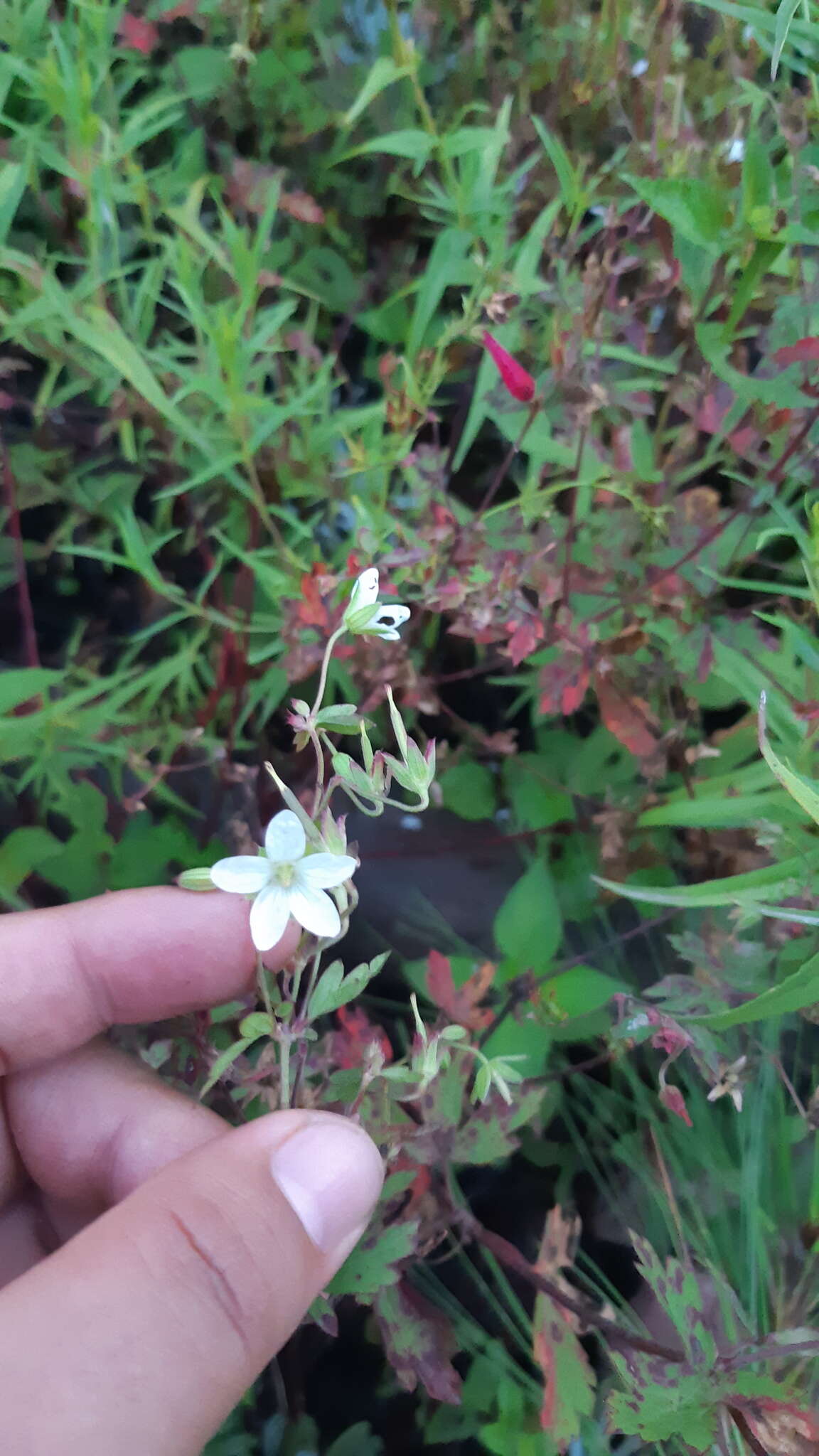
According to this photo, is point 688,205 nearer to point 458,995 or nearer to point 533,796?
point 533,796

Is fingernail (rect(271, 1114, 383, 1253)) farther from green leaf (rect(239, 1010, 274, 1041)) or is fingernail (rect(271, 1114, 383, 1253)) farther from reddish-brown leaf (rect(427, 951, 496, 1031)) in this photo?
reddish-brown leaf (rect(427, 951, 496, 1031))

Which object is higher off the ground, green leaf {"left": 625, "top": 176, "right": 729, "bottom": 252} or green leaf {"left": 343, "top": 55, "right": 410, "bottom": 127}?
green leaf {"left": 343, "top": 55, "right": 410, "bottom": 127}

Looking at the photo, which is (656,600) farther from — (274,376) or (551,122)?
(551,122)

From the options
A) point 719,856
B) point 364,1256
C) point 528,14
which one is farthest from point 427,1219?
point 528,14

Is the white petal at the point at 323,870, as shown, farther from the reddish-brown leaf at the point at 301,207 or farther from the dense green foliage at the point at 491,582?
the reddish-brown leaf at the point at 301,207

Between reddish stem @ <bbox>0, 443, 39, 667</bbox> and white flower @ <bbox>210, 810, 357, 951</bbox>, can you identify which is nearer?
white flower @ <bbox>210, 810, 357, 951</bbox>

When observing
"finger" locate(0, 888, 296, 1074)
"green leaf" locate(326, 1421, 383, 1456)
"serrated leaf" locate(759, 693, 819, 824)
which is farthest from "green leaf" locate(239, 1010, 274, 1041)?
"green leaf" locate(326, 1421, 383, 1456)

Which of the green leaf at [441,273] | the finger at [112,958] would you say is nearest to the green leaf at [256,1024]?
the finger at [112,958]

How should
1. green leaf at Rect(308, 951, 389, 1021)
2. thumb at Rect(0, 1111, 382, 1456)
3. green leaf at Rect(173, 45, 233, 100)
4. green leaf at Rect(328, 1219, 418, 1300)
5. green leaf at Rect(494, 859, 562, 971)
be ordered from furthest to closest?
green leaf at Rect(173, 45, 233, 100) → green leaf at Rect(494, 859, 562, 971) → green leaf at Rect(328, 1219, 418, 1300) → green leaf at Rect(308, 951, 389, 1021) → thumb at Rect(0, 1111, 382, 1456)
